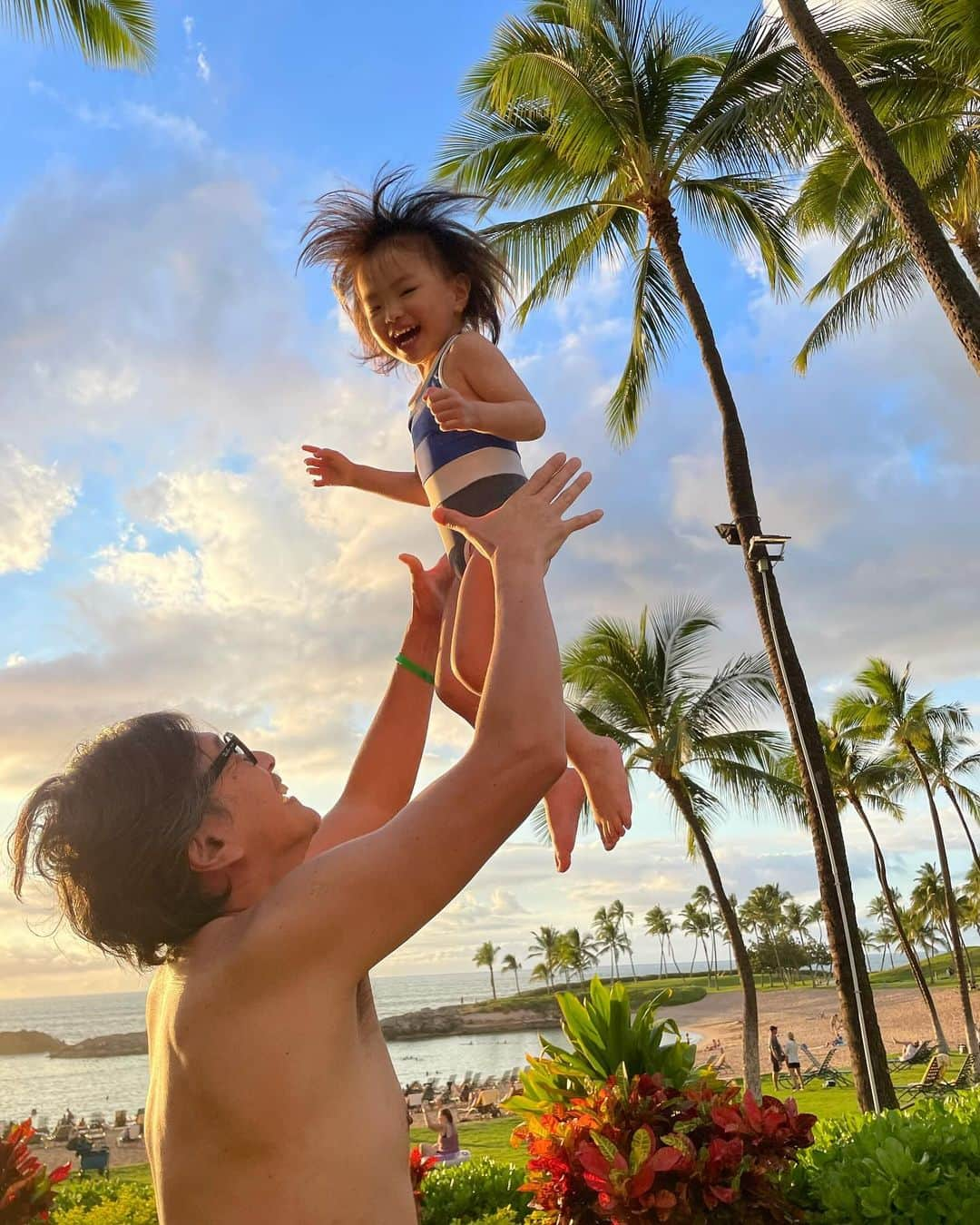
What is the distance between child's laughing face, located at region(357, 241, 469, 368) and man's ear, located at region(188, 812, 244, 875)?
154 cm

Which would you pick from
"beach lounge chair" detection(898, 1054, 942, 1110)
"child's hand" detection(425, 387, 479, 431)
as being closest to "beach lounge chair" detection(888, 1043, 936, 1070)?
"beach lounge chair" detection(898, 1054, 942, 1110)

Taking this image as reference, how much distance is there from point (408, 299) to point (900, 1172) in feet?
14.0

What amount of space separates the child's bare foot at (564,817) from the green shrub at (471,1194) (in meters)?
4.83

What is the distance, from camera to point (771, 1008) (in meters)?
68.7

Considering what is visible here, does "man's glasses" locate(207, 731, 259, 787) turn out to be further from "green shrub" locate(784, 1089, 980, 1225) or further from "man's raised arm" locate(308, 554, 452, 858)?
"green shrub" locate(784, 1089, 980, 1225)

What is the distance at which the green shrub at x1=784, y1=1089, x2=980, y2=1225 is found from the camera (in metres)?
4.59

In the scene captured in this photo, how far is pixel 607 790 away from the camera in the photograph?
246 cm

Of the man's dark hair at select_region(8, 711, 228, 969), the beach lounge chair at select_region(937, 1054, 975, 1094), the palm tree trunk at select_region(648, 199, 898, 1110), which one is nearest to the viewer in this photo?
the man's dark hair at select_region(8, 711, 228, 969)

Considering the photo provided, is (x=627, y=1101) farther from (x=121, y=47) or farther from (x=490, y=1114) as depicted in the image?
(x=490, y=1114)

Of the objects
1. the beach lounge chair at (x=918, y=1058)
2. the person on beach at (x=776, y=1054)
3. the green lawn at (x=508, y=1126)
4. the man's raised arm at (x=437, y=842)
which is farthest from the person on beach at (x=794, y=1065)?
the man's raised arm at (x=437, y=842)

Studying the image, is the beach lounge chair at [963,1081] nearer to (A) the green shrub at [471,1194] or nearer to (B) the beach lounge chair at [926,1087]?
(B) the beach lounge chair at [926,1087]

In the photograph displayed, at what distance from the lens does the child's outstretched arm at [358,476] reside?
301cm

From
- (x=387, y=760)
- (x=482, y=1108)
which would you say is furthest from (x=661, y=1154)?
(x=482, y=1108)

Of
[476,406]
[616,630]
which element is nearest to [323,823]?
[476,406]
